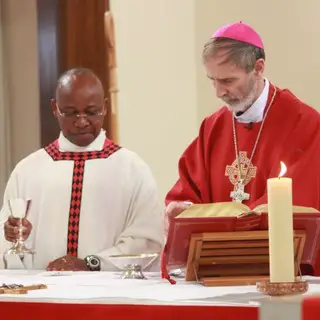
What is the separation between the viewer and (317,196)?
11.7 ft

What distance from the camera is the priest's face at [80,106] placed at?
14.7 ft

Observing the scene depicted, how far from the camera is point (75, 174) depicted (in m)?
4.67

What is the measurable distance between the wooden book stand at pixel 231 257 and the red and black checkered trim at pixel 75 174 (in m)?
1.60

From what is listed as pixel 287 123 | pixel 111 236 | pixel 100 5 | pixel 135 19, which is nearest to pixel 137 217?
pixel 111 236

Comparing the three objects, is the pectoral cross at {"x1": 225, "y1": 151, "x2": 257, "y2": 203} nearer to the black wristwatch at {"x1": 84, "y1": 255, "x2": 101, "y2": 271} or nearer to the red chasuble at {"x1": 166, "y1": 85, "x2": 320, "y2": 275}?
the red chasuble at {"x1": 166, "y1": 85, "x2": 320, "y2": 275}

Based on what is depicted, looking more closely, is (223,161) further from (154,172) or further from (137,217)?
(154,172)

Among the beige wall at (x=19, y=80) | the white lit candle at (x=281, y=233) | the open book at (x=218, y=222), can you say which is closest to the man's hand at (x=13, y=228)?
the open book at (x=218, y=222)

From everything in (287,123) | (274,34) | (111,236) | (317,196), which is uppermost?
(274,34)

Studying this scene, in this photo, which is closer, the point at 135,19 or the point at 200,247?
the point at 200,247

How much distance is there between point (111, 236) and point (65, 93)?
2.37 ft

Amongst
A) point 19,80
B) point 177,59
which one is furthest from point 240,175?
point 177,59

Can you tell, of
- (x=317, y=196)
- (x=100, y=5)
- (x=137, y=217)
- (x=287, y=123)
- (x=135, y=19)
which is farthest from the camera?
(x=135, y=19)

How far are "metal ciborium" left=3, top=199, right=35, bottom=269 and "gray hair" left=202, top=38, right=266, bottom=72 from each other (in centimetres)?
98

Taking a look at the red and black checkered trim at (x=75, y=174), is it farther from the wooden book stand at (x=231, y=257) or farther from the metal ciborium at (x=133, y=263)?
the wooden book stand at (x=231, y=257)
